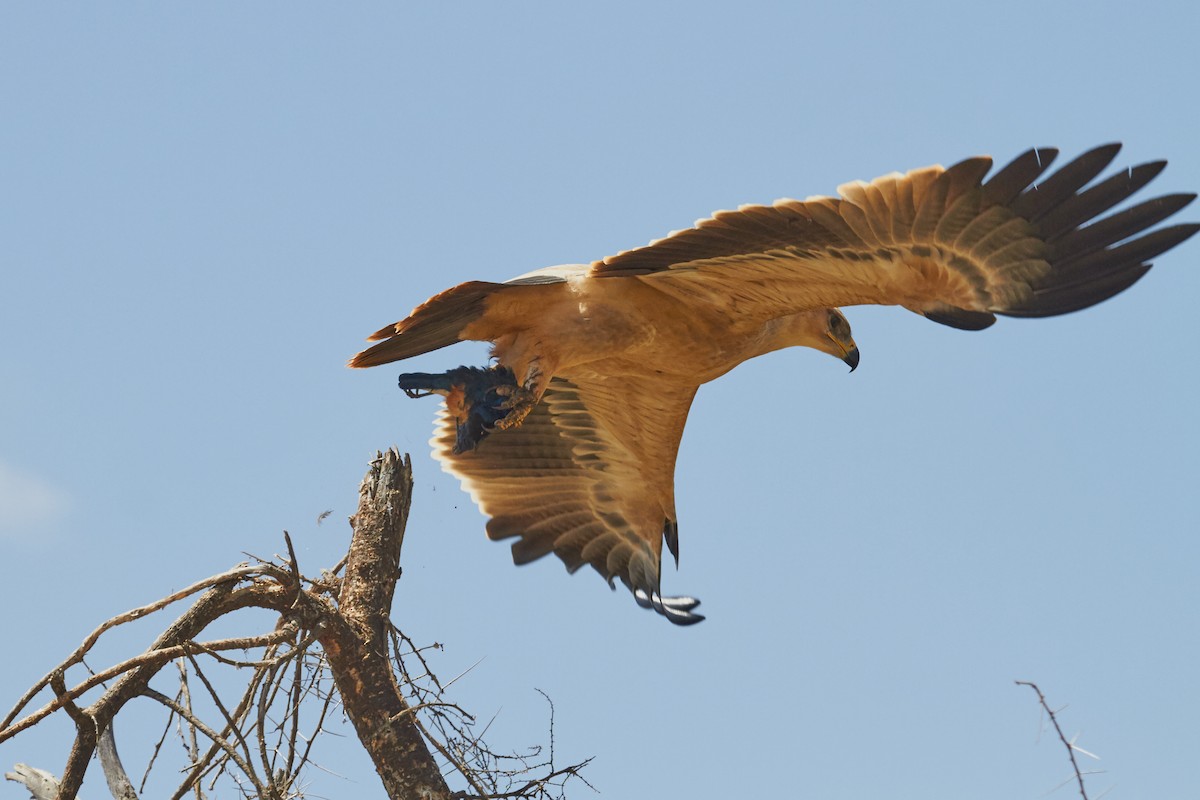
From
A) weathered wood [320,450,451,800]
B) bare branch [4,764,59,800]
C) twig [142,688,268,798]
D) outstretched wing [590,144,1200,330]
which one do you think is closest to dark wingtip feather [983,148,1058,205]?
outstretched wing [590,144,1200,330]

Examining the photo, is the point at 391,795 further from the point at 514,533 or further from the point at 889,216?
the point at 889,216

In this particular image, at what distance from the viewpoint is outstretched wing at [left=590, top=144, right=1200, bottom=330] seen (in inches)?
142

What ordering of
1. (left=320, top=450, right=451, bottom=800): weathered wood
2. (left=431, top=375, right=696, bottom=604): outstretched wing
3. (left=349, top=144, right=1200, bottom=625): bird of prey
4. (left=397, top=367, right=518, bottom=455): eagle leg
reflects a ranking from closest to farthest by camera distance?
(left=349, top=144, right=1200, bottom=625): bird of prey < (left=320, top=450, right=451, bottom=800): weathered wood < (left=397, top=367, right=518, bottom=455): eagle leg < (left=431, top=375, right=696, bottom=604): outstretched wing

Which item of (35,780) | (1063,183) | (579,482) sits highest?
(579,482)

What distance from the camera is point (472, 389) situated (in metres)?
4.77

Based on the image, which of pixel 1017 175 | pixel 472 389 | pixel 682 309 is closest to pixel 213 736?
pixel 472 389

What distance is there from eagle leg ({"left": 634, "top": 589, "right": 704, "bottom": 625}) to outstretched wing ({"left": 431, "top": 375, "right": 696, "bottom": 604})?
4cm

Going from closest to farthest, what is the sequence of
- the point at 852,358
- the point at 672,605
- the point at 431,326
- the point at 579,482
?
1. the point at 431,326
2. the point at 852,358
3. the point at 672,605
4. the point at 579,482

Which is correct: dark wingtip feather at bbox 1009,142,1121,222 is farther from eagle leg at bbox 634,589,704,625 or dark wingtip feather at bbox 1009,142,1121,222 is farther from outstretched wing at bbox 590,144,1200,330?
eagle leg at bbox 634,589,704,625

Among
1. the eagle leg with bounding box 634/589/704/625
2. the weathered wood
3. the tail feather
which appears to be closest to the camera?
the weathered wood

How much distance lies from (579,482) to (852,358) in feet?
4.77

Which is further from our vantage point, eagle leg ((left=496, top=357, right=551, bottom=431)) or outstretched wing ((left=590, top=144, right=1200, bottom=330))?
eagle leg ((left=496, top=357, right=551, bottom=431))

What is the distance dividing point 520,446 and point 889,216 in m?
2.58

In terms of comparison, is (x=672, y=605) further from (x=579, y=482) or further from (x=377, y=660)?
(x=377, y=660)
